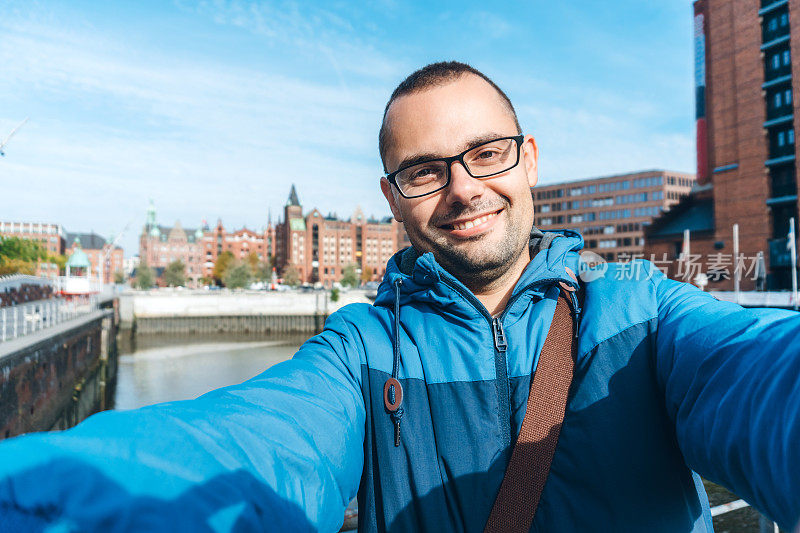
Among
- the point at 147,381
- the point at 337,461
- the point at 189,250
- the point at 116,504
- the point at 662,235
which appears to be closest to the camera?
the point at 116,504

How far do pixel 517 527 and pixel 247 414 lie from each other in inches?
31.5

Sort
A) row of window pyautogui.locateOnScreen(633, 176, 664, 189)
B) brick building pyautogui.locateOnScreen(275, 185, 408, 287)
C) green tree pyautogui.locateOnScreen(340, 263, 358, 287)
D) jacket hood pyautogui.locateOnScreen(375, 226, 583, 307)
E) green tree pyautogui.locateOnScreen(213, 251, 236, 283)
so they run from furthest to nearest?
1. brick building pyautogui.locateOnScreen(275, 185, 408, 287)
2. green tree pyautogui.locateOnScreen(213, 251, 236, 283)
3. green tree pyautogui.locateOnScreen(340, 263, 358, 287)
4. row of window pyautogui.locateOnScreen(633, 176, 664, 189)
5. jacket hood pyautogui.locateOnScreen(375, 226, 583, 307)

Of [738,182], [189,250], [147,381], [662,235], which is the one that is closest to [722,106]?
[738,182]

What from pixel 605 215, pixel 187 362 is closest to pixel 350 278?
pixel 605 215

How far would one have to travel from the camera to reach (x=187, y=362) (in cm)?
3231

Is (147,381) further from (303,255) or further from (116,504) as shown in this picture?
(303,255)

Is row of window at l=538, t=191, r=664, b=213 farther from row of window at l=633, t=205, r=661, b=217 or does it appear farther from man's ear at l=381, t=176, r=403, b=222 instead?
man's ear at l=381, t=176, r=403, b=222

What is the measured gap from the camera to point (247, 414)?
107 cm

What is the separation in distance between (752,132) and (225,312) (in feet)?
166

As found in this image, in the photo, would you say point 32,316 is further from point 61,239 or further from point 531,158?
point 61,239

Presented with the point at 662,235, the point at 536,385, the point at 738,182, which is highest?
the point at 738,182

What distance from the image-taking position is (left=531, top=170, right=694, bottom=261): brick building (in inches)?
3100

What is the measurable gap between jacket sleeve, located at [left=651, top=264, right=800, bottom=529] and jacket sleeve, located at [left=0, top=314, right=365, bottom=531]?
2.92ft

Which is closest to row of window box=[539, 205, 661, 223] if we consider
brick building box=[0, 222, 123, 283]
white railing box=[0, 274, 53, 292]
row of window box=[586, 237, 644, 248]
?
row of window box=[586, 237, 644, 248]
